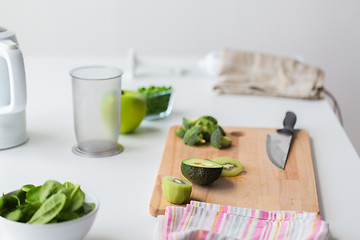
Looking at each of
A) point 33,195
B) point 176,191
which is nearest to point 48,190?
point 33,195

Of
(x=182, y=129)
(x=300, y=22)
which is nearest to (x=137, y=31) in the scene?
(x=300, y=22)

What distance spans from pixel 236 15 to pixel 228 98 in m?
1.99

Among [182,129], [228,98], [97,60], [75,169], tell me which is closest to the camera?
[75,169]

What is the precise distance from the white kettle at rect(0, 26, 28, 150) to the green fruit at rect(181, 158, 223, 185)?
0.43 meters

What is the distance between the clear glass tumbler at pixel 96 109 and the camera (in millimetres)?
1306

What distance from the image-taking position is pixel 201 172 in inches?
43.7

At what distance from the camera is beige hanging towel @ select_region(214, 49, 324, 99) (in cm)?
194

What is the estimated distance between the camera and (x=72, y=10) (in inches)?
152

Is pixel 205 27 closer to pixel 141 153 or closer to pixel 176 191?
pixel 141 153

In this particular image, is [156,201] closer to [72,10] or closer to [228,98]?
[228,98]

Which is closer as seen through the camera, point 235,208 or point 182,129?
point 235,208

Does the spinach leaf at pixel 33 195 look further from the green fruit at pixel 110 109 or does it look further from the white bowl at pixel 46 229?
the green fruit at pixel 110 109

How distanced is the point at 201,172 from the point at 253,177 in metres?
0.16

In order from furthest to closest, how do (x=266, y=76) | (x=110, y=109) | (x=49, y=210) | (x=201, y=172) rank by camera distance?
(x=266, y=76)
(x=110, y=109)
(x=201, y=172)
(x=49, y=210)
